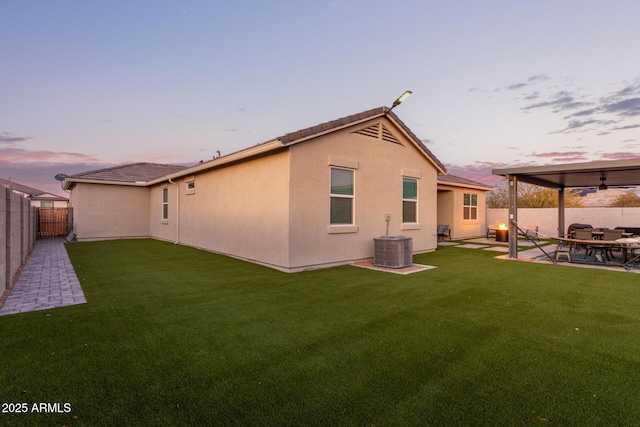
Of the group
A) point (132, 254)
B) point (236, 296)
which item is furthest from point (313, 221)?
point (132, 254)

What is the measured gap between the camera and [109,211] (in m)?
16.4

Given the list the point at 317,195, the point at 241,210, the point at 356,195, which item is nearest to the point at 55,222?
the point at 241,210

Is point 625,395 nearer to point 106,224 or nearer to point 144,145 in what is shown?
point 106,224

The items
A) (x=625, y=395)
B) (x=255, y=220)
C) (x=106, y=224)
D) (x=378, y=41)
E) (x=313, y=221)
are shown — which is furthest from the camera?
(x=106, y=224)

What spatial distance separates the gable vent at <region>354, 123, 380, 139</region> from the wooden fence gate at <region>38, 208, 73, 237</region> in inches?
660

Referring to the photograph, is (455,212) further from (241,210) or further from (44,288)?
(44,288)

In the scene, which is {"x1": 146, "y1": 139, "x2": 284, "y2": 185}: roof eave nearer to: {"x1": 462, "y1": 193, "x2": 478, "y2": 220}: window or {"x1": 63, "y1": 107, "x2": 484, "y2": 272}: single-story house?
{"x1": 63, "y1": 107, "x2": 484, "y2": 272}: single-story house

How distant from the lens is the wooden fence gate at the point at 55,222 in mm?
17188

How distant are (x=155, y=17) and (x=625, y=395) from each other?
13497 mm

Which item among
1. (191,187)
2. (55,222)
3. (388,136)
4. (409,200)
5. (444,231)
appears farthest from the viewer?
(55,222)

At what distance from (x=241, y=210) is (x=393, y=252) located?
4.71m

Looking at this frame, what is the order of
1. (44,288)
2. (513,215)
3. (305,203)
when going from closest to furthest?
(44,288) → (305,203) → (513,215)

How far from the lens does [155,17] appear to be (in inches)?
404

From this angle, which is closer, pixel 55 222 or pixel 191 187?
pixel 191 187
